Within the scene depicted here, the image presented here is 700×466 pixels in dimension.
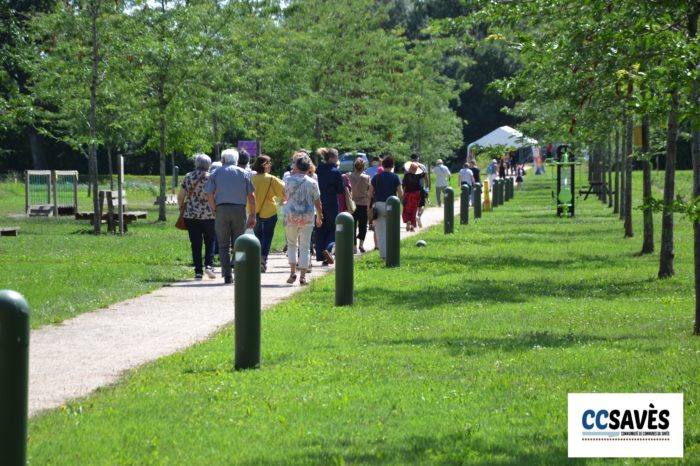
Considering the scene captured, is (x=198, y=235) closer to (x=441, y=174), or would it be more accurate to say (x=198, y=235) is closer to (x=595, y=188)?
(x=441, y=174)

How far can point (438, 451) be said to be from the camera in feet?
24.4

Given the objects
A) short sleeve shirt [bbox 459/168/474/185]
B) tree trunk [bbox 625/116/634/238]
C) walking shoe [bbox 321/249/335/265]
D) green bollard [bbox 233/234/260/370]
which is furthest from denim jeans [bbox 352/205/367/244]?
short sleeve shirt [bbox 459/168/474/185]

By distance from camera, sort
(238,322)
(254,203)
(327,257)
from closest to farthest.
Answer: (238,322)
(254,203)
(327,257)

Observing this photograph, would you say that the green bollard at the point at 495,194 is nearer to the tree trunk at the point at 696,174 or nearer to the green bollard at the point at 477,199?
the green bollard at the point at 477,199

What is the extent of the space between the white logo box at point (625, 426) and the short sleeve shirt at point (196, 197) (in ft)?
38.7

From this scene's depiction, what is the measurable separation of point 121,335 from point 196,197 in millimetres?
6688

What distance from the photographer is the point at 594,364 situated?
34.9 ft

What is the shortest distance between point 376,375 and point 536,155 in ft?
228

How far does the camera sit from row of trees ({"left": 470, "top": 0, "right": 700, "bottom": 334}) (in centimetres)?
1124

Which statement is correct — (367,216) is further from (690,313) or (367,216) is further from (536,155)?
(536,155)

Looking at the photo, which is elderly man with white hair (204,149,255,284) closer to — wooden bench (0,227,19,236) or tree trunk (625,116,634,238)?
tree trunk (625,116,634,238)

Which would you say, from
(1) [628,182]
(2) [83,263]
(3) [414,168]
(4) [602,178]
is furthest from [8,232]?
(4) [602,178]

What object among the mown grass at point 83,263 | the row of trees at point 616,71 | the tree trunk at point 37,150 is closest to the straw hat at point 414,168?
the mown grass at point 83,263

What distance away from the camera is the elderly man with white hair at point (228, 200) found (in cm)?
1878
